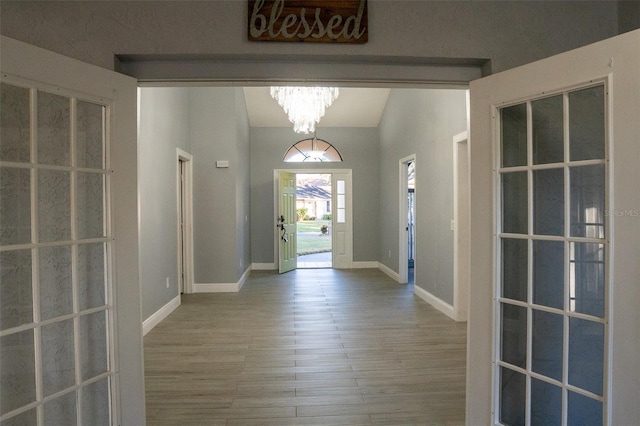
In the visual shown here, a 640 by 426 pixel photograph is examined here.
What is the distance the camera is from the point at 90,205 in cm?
181

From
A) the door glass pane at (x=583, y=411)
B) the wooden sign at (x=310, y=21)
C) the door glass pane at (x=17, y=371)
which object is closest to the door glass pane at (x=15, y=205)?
the door glass pane at (x=17, y=371)

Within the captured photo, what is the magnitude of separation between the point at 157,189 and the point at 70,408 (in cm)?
293

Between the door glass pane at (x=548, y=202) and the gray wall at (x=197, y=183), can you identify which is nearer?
the door glass pane at (x=548, y=202)

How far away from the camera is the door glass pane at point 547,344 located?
1734 mm

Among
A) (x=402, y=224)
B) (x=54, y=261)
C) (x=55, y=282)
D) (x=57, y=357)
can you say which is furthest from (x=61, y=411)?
(x=402, y=224)

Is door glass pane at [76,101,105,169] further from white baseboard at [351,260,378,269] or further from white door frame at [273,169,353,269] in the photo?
white baseboard at [351,260,378,269]

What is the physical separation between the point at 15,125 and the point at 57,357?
3.61ft

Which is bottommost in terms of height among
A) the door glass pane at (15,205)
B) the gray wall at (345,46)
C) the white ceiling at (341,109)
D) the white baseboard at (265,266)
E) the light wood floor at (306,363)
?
the light wood floor at (306,363)

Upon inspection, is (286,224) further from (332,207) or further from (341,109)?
(341,109)

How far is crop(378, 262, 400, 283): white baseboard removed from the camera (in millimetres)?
6651

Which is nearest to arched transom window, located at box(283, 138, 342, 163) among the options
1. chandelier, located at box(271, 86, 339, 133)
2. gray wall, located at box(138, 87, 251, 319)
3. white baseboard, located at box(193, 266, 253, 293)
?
gray wall, located at box(138, 87, 251, 319)

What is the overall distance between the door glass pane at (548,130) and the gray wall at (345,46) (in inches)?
14.7

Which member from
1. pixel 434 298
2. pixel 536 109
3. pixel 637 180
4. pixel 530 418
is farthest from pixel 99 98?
pixel 434 298

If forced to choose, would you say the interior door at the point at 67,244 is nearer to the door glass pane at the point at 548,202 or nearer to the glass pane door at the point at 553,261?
the glass pane door at the point at 553,261
